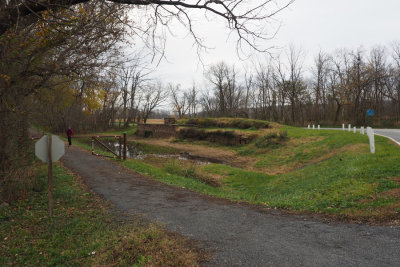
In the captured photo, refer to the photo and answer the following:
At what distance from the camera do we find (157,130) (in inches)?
1490

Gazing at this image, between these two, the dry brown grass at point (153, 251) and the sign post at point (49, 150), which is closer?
the dry brown grass at point (153, 251)

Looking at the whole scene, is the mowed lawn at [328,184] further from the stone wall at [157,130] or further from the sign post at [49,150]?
the stone wall at [157,130]

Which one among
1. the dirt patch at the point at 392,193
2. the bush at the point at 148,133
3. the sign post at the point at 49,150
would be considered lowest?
the dirt patch at the point at 392,193

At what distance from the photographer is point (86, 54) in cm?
729

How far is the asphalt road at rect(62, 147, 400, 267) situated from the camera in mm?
3551

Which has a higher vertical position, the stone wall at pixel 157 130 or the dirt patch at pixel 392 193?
the stone wall at pixel 157 130

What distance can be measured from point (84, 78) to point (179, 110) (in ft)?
211

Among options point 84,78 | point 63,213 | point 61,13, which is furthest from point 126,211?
point 61,13

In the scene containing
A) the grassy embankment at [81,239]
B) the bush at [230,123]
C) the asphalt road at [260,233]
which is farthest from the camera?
the bush at [230,123]

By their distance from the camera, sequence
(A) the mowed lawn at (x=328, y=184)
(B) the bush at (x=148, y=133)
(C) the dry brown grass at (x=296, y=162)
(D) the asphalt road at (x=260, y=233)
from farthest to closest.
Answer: (B) the bush at (x=148, y=133), (C) the dry brown grass at (x=296, y=162), (A) the mowed lawn at (x=328, y=184), (D) the asphalt road at (x=260, y=233)

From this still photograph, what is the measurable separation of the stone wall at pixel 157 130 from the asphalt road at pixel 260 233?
27897mm

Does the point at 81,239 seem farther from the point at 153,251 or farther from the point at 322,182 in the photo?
the point at 322,182

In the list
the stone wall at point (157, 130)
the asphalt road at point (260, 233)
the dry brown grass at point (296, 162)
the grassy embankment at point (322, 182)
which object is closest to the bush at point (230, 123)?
the stone wall at point (157, 130)

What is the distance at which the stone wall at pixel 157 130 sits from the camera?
35625 millimetres
